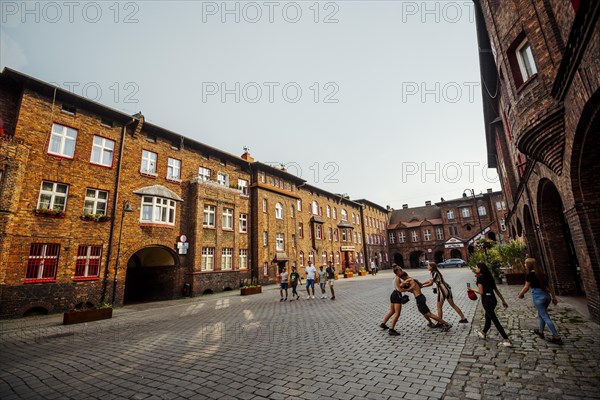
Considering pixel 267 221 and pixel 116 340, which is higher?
pixel 267 221

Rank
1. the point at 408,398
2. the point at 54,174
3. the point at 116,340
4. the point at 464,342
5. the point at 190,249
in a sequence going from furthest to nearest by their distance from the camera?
1. the point at 190,249
2. the point at 54,174
3. the point at 116,340
4. the point at 464,342
5. the point at 408,398

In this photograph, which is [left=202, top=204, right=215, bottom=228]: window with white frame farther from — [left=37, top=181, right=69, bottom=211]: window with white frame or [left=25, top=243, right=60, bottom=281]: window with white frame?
[left=25, top=243, right=60, bottom=281]: window with white frame

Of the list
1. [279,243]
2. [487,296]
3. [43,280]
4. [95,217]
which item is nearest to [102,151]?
[95,217]

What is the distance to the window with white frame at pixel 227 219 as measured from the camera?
23030 mm

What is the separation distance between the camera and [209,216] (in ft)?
71.3

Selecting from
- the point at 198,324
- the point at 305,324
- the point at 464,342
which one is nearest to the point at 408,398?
the point at 464,342

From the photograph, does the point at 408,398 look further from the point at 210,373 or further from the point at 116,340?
the point at 116,340

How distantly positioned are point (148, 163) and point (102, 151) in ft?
9.03

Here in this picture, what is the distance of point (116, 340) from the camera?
25.9ft

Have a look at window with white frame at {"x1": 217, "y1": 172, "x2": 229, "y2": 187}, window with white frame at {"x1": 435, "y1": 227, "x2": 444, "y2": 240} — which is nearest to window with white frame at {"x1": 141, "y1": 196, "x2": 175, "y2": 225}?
window with white frame at {"x1": 217, "y1": 172, "x2": 229, "y2": 187}

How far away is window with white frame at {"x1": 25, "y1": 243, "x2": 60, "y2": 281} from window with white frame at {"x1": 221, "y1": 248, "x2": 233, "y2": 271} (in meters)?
10.3

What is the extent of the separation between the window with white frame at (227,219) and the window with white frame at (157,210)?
A: 4485mm

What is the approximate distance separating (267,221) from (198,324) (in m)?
17.5

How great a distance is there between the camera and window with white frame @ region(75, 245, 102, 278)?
1469cm
